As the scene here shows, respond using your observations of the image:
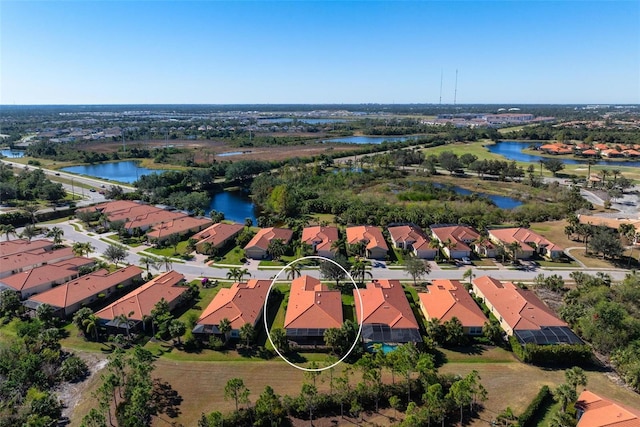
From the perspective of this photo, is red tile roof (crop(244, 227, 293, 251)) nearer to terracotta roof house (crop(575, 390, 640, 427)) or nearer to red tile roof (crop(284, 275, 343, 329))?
red tile roof (crop(284, 275, 343, 329))

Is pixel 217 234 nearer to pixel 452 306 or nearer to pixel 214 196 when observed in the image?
pixel 452 306

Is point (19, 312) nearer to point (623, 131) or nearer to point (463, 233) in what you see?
point (463, 233)

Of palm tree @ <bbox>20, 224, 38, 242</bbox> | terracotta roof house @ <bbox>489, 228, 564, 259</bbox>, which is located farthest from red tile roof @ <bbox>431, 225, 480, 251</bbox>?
palm tree @ <bbox>20, 224, 38, 242</bbox>

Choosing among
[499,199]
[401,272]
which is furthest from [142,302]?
[499,199]

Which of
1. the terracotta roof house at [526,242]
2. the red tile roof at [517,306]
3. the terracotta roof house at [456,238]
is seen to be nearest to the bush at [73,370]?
the red tile roof at [517,306]

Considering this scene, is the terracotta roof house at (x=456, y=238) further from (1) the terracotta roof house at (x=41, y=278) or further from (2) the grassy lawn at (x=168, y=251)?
(1) the terracotta roof house at (x=41, y=278)

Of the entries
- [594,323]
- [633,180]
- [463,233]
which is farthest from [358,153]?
[594,323]
